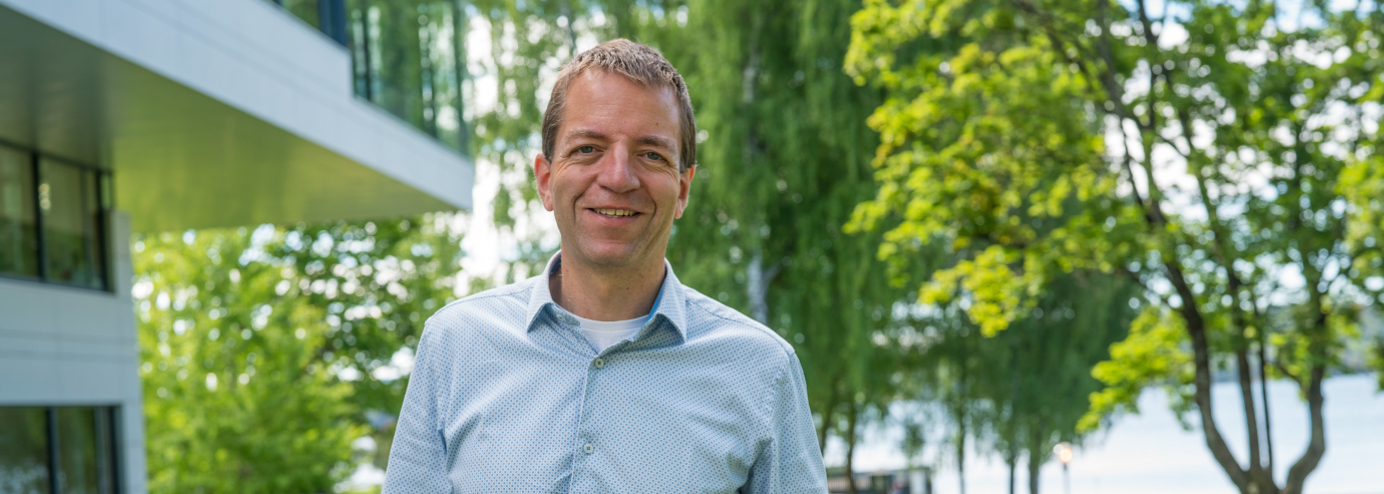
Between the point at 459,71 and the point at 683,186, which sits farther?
the point at 459,71

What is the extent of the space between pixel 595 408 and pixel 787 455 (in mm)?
323

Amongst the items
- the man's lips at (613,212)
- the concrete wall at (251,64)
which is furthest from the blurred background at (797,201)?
the man's lips at (613,212)

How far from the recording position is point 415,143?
1314cm

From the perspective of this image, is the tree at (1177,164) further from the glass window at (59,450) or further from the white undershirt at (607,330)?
the white undershirt at (607,330)

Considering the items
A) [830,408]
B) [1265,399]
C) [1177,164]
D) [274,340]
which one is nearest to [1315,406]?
[1265,399]

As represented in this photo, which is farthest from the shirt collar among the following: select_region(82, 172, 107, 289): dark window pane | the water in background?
the water in background

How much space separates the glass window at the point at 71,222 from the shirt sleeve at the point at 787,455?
10885mm

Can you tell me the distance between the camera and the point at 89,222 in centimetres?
1197

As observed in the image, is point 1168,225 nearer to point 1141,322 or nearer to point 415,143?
point 1141,322

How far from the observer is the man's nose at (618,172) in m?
1.84

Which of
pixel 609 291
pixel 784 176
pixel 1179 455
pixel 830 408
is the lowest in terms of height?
pixel 1179 455

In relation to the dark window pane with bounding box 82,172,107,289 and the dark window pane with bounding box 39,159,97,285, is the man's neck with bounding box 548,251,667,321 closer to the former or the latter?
the dark window pane with bounding box 39,159,97,285

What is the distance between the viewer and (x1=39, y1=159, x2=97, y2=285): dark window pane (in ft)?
36.8

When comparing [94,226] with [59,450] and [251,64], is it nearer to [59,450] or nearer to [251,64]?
[59,450]
